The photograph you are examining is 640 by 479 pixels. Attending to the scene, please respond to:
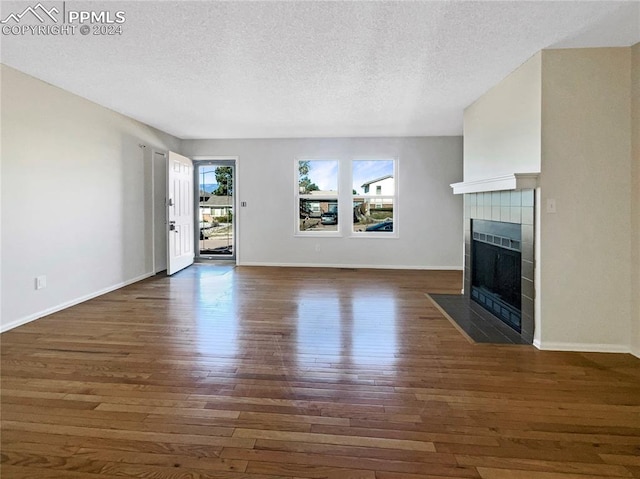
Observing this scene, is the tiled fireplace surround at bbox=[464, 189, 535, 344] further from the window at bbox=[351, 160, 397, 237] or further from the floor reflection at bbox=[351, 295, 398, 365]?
the window at bbox=[351, 160, 397, 237]

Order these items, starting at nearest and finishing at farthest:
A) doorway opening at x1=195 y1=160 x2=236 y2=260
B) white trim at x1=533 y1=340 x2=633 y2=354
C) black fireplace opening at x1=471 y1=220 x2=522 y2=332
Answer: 1. white trim at x1=533 y1=340 x2=633 y2=354
2. black fireplace opening at x1=471 y1=220 x2=522 y2=332
3. doorway opening at x1=195 y1=160 x2=236 y2=260

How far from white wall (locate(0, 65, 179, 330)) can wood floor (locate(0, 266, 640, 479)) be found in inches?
20.8

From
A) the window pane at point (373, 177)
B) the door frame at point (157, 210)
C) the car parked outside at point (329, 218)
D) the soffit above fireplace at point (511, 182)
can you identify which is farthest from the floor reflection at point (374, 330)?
the door frame at point (157, 210)

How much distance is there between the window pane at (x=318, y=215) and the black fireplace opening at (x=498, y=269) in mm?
3047

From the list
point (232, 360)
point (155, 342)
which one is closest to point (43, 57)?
point (155, 342)

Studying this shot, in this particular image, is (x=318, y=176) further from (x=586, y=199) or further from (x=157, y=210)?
(x=586, y=199)

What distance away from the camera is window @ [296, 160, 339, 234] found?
6.80 metres

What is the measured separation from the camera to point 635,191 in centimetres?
272

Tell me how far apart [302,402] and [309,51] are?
8.87 ft

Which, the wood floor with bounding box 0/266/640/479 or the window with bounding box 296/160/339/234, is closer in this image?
the wood floor with bounding box 0/266/640/479

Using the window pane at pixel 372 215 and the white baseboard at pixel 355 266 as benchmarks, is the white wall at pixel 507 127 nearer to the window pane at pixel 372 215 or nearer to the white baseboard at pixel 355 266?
the window pane at pixel 372 215

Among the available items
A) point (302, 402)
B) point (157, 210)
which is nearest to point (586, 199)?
point (302, 402)

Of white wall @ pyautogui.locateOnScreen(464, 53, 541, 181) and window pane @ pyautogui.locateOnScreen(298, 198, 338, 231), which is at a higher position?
white wall @ pyautogui.locateOnScreen(464, 53, 541, 181)

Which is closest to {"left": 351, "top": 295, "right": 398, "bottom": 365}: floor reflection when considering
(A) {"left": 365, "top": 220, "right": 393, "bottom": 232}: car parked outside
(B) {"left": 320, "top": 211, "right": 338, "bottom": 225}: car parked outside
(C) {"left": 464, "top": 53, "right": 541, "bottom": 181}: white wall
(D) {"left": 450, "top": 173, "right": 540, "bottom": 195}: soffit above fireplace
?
(D) {"left": 450, "top": 173, "right": 540, "bottom": 195}: soffit above fireplace
